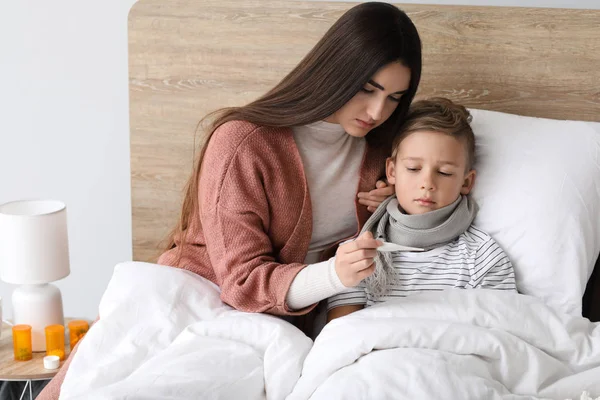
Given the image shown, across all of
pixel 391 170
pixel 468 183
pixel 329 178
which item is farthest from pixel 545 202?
pixel 329 178

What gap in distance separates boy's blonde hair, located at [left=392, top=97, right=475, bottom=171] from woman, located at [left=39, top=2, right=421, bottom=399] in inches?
1.5

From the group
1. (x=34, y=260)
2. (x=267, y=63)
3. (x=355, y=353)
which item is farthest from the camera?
(x=267, y=63)

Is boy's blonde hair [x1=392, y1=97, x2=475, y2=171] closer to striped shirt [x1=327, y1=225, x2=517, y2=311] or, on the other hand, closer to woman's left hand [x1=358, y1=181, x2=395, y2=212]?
woman's left hand [x1=358, y1=181, x2=395, y2=212]

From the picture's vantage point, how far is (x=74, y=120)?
229 centimetres

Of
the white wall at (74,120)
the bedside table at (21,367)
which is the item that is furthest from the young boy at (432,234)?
the white wall at (74,120)

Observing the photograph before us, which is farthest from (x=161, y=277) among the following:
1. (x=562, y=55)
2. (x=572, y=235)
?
(x=562, y=55)

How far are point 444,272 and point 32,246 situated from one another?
90 centimetres

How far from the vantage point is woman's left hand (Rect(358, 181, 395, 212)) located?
1.75 m

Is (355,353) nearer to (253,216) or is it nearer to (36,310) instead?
(253,216)

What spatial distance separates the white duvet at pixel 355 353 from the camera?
4.26ft

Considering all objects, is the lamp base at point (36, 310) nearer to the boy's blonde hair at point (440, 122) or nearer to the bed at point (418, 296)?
the bed at point (418, 296)

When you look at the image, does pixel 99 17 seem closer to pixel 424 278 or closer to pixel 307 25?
pixel 307 25

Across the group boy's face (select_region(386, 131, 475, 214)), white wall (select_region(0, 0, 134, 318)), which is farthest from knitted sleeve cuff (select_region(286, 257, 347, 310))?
white wall (select_region(0, 0, 134, 318))

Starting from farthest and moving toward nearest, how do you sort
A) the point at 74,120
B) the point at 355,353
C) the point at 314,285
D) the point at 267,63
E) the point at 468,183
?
the point at 74,120, the point at 267,63, the point at 468,183, the point at 314,285, the point at 355,353
